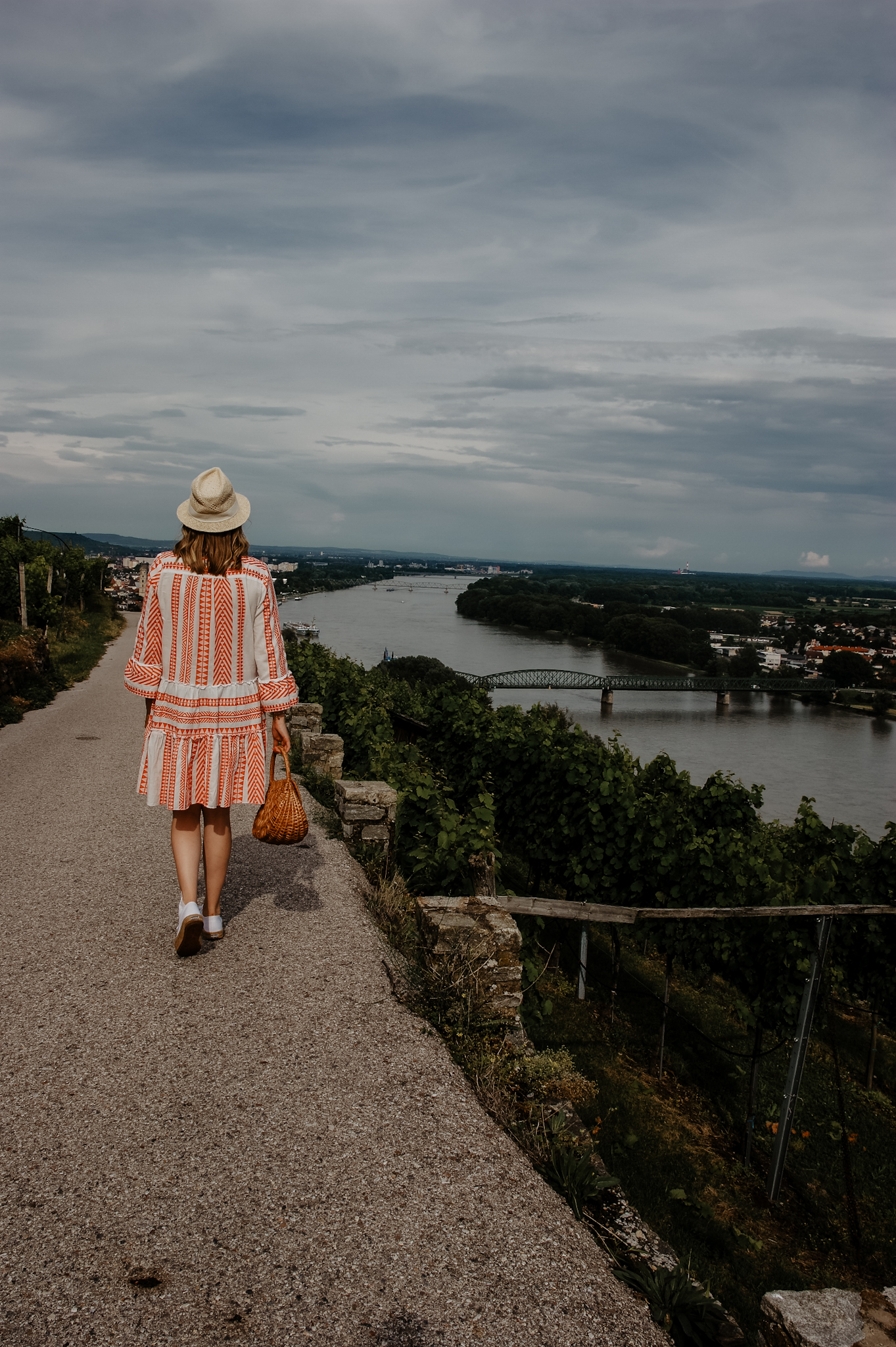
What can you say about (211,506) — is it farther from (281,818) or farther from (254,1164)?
(254,1164)

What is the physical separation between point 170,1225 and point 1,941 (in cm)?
223

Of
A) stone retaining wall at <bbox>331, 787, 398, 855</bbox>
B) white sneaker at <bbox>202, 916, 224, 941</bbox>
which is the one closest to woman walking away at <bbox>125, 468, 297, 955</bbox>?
white sneaker at <bbox>202, 916, 224, 941</bbox>

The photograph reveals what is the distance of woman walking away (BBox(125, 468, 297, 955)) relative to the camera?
3447 millimetres

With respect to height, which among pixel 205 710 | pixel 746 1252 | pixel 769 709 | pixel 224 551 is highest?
pixel 224 551

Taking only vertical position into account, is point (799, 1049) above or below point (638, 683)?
above

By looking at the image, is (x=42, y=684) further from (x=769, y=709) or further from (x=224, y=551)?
(x=769, y=709)

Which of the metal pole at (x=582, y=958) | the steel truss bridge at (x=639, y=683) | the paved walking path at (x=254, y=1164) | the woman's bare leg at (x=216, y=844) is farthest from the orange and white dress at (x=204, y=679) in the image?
the steel truss bridge at (x=639, y=683)

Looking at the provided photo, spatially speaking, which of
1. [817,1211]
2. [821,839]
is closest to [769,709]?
[821,839]

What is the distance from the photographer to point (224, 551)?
11.5ft

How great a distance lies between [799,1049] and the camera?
162 inches

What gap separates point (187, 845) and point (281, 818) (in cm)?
45

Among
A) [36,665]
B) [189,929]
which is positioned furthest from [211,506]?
[36,665]

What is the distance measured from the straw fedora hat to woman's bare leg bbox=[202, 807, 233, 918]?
1228 mm

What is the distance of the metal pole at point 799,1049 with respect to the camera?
3.99 meters
